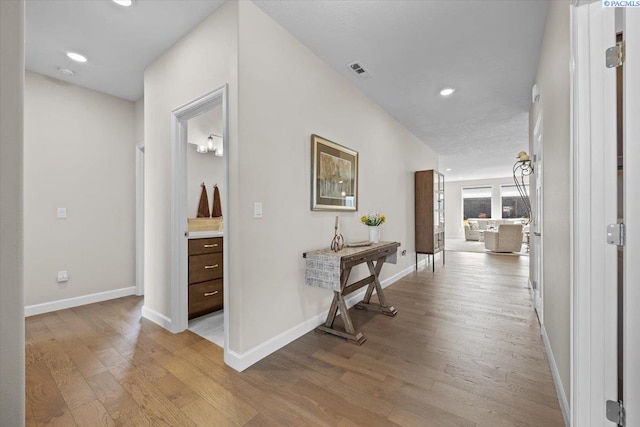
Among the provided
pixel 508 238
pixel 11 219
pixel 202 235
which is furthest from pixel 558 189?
pixel 508 238

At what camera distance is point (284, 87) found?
2312 mm

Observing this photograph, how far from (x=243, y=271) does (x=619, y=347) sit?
1.99 metres

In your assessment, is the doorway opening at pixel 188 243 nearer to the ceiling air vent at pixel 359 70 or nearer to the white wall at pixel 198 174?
the white wall at pixel 198 174

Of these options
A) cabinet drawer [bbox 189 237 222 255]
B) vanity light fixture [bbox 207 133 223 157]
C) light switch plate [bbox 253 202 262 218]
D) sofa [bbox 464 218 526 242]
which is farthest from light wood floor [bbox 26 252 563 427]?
sofa [bbox 464 218 526 242]

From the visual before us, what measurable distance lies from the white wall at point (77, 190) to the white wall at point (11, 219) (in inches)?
127

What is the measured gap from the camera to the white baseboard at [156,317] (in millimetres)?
2594

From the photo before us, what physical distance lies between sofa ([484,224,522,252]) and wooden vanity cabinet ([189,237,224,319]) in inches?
302

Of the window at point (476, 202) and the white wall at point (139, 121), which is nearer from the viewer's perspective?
the white wall at point (139, 121)

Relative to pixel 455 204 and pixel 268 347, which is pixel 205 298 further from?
pixel 455 204

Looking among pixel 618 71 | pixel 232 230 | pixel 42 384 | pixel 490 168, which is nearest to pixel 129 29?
pixel 232 230

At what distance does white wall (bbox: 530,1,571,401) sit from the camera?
145 centimetres

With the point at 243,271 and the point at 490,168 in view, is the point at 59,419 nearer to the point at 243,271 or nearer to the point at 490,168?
the point at 243,271

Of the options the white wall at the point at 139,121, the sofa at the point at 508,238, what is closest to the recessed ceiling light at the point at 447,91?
the white wall at the point at 139,121

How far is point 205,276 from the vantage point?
2900 millimetres
